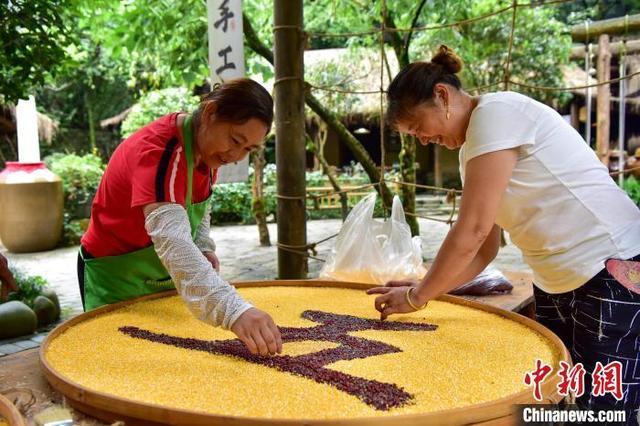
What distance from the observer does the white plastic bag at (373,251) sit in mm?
2455

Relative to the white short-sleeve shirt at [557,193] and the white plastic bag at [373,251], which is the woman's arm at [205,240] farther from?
the white short-sleeve shirt at [557,193]

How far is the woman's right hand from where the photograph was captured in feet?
4.05

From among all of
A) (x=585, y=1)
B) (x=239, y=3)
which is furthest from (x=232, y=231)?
(x=585, y=1)

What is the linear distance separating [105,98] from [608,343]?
1673 cm

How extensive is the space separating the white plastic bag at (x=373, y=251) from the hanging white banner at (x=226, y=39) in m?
2.06

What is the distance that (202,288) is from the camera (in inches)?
51.5

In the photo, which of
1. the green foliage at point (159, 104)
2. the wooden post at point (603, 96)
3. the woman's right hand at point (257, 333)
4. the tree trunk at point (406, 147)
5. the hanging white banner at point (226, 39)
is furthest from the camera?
the green foliage at point (159, 104)

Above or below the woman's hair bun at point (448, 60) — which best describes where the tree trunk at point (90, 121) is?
above

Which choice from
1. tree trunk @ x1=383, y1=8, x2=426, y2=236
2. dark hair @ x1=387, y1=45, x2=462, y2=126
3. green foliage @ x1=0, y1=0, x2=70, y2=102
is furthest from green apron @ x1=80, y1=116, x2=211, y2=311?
tree trunk @ x1=383, y1=8, x2=426, y2=236

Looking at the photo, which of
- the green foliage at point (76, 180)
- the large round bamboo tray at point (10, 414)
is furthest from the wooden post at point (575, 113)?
the large round bamboo tray at point (10, 414)

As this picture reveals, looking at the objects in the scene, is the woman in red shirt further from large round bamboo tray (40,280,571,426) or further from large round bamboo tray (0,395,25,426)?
large round bamboo tray (0,395,25,426)

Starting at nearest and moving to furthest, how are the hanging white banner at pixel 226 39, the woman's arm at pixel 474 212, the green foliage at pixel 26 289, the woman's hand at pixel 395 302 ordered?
the woman's arm at pixel 474 212
the woman's hand at pixel 395 302
the hanging white banner at pixel 226 39
the green foliage at pixel 26 289

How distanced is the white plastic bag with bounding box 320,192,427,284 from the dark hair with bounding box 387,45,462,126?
1.05m

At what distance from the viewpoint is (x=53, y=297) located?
4.96 metres
